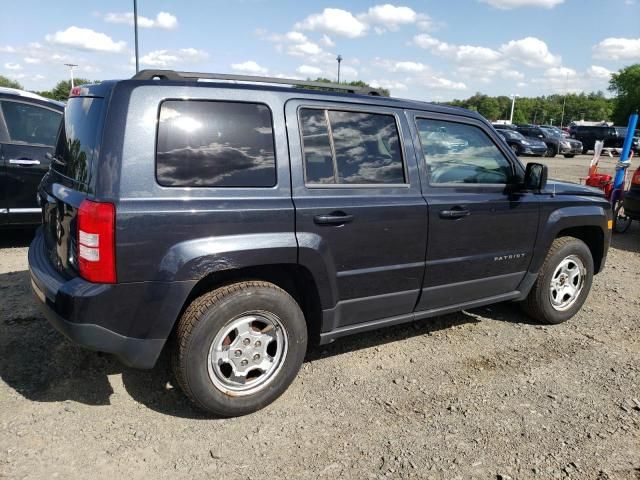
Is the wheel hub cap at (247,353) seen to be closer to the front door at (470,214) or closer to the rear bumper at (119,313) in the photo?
the rear bumper at (119,313)

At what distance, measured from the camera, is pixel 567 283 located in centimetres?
461

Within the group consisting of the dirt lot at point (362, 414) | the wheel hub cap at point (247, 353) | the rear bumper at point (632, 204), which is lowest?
the dirt lot at point (362, 414)

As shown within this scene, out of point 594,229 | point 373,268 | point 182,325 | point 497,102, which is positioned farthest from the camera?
point 497,102

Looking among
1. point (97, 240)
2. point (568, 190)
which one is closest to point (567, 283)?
point (568, 190)

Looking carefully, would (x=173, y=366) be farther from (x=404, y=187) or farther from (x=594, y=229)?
(x=594, y=229)

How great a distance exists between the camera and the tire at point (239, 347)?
9.16 ft

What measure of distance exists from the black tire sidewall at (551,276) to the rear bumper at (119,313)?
3.11 metres

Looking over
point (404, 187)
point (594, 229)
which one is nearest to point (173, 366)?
point (404, 187)

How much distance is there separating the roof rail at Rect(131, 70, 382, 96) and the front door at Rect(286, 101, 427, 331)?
0.88 ft

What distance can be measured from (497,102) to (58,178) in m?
138

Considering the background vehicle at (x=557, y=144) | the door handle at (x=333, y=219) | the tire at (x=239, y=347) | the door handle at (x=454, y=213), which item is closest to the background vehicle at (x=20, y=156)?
the tire at (x=239, y=347)

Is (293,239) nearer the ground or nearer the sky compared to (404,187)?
nearer the ground

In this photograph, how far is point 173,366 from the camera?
286cm

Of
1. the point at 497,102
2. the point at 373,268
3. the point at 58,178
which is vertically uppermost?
the point at 497,102
